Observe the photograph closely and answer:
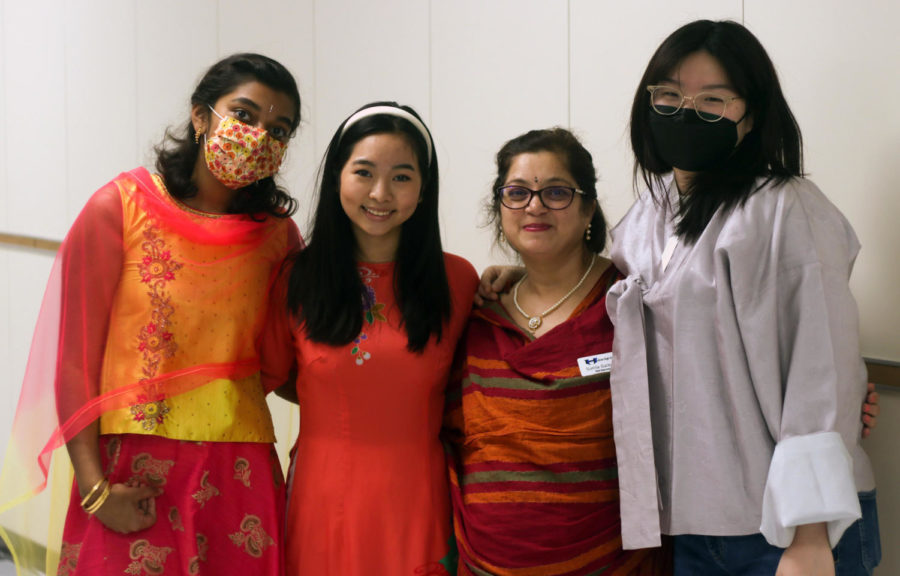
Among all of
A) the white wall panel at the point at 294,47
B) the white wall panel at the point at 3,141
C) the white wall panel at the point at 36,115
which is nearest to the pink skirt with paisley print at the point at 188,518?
the white wall panel at the point at 294,47

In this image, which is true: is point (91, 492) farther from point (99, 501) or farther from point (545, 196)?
point (545, 196)

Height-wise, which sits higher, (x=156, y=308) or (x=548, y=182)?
(x=548, y=182)

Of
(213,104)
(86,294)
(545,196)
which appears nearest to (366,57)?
(213,104)

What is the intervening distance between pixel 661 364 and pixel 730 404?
0.16 m

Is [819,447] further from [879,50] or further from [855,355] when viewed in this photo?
[879,50]

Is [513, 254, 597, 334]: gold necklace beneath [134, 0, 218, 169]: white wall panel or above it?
beneath

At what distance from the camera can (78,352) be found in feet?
5.90

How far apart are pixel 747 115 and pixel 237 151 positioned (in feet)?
3.41

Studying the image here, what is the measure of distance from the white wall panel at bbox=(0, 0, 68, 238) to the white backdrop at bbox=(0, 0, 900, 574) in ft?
0.03

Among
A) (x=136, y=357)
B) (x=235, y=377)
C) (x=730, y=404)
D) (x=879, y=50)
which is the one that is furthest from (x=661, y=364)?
(x=136, y=357)

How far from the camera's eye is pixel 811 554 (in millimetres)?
1410

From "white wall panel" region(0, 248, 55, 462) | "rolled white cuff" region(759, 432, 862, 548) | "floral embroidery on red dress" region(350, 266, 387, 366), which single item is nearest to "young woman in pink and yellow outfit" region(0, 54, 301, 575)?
"floral embroidery on red dress" region(350, 266, 387, 366)

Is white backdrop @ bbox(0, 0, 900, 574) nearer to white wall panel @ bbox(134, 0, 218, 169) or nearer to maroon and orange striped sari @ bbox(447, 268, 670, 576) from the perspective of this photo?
white wall panel @ bbox(134, 0, 218, 169)

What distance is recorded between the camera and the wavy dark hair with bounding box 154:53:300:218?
1880 mm
